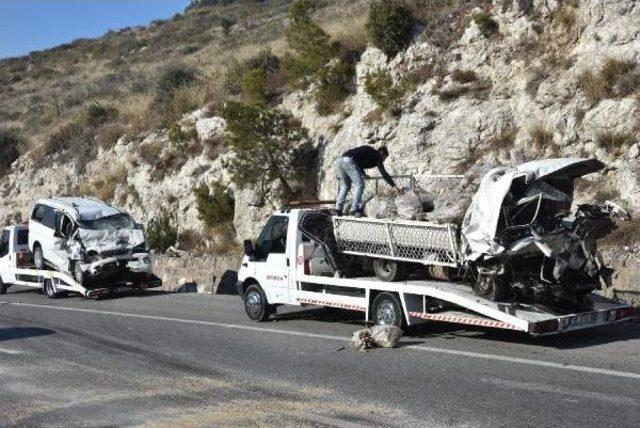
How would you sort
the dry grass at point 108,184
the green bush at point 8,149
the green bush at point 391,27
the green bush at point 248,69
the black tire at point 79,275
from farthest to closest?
the green bush at point 8,149, the dry grass at point 108,184, the green bush at point 248,69, the green bush at point 391,27, the black tire at point 79,275

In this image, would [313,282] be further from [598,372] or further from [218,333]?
[598,372]

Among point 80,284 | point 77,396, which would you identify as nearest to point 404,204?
point 77,396

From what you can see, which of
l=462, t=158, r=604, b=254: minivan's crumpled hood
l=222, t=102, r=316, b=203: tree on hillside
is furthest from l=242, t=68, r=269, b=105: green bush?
l=462, t=158, r=604, b=254: minivan's crumpled hood

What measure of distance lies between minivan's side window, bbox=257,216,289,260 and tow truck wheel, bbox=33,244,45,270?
10.2 m

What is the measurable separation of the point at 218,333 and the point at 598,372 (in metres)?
6.34

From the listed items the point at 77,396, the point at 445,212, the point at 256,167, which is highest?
the point at 256,167

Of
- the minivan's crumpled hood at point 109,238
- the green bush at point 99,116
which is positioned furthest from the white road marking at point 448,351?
the green bush at point 99,116

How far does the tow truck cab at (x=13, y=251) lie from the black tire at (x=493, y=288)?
1617 cm

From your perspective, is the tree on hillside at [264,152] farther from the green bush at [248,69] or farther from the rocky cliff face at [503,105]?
the green bush at [248,69]

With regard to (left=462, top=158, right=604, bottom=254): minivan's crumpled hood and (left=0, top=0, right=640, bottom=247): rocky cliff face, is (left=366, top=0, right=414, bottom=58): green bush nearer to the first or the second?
(left=0, top=0, right=640, bottom=247): rocky cliff face

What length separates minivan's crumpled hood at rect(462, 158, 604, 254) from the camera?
416 inches

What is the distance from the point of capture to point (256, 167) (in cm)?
2636

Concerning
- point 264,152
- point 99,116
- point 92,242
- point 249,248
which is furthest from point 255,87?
point 249,248

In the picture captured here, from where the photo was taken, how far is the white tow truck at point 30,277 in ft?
68.7
